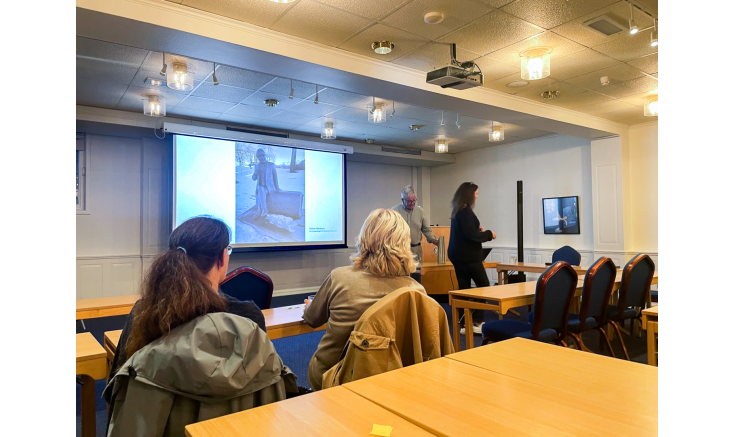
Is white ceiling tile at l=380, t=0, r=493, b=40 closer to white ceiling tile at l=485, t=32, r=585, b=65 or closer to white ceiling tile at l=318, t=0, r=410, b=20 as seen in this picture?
→ white ceiling tile at l=318, t=0, r=410, b=20

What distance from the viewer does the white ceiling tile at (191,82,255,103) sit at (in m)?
4.93

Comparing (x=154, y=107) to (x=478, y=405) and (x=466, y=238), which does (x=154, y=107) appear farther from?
(x=478, y=405)

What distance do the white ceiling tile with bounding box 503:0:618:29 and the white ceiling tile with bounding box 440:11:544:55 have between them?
0.08m

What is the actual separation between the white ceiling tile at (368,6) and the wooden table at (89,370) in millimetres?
2448

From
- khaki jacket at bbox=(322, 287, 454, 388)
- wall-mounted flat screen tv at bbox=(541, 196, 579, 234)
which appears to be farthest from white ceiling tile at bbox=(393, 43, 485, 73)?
wall-mounted flat screen tv at bbox=(541, 196, 579, 234)

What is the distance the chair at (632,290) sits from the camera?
366 centimetres

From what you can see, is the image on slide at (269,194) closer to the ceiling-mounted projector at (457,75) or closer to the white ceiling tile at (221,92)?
the white ceiling tile at (221,92)

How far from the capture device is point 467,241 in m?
4.60

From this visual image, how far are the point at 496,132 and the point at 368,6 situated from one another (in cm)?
385

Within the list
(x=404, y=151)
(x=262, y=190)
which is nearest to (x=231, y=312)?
(x=262, y=190)

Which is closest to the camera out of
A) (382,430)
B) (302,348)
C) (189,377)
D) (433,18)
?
(382,430)

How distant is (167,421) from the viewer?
1189 mm
